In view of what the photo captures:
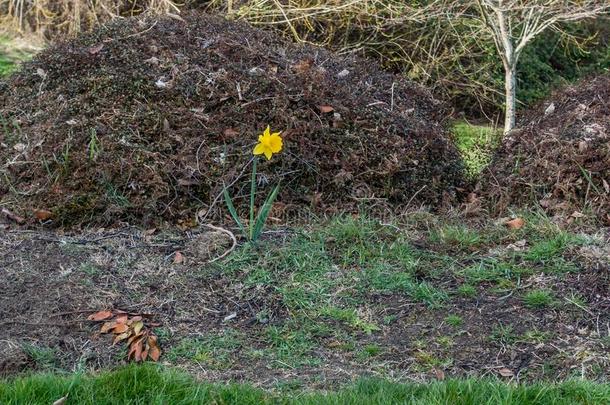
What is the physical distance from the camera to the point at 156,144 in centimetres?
557

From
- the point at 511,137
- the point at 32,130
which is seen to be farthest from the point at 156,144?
the point at 511,137

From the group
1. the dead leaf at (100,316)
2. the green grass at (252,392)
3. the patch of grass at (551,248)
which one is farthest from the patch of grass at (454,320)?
the dead leaf at (100,316)

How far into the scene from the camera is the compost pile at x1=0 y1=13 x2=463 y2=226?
5.33 metres

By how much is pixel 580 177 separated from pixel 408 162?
3.79 ft

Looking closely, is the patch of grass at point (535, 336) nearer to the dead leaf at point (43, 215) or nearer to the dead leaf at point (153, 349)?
the dead leaf at point (153, 349)

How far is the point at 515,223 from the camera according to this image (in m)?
4.98

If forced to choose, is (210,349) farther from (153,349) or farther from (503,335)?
(503,335)

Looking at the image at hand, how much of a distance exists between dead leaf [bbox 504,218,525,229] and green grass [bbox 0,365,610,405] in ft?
5.37

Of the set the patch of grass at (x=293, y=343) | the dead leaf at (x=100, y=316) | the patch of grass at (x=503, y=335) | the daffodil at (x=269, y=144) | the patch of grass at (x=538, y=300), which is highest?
the daffodil at (x=269, y=144)

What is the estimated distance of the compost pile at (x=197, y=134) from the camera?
17.5 ft

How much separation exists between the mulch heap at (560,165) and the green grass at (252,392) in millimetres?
2142

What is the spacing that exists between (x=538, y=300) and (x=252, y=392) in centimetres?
159

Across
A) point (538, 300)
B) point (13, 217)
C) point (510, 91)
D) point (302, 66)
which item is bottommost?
point (13, 217)

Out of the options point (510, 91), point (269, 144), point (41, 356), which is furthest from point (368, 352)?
point (510, 91)
